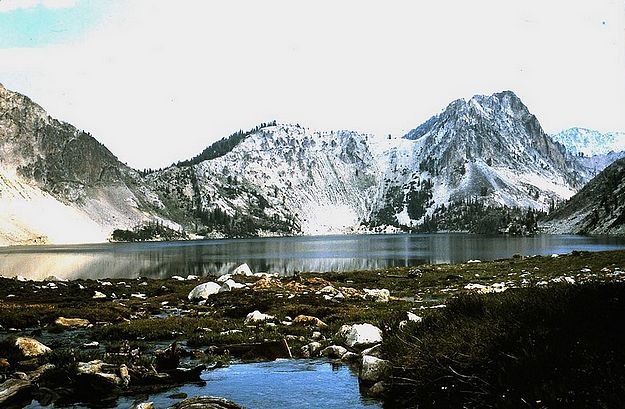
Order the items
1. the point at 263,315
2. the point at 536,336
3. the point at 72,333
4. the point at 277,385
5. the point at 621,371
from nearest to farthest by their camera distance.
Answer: the point at 621,371
the point at 536,336
the point at 277,385
the point at 72,333
the point at 263,315

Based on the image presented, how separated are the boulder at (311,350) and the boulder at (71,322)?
15.2 meters

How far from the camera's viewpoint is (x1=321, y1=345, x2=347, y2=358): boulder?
20.6 metres

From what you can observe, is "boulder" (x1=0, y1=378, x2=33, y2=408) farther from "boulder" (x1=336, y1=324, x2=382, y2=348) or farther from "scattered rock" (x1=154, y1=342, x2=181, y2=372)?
"boulder" (x1=336, y1=324, x2=382, y2=348)

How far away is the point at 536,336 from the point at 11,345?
18.9m

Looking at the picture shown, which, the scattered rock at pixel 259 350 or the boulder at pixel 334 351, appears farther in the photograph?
the scattered rock at pixel 259 350

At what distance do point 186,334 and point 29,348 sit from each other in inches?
292

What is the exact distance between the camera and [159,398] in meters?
15.1

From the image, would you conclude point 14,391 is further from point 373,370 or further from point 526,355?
point 526,355

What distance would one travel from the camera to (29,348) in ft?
67.6

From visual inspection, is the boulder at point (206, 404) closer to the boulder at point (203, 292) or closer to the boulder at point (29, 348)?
the boulder at point (29, 348)

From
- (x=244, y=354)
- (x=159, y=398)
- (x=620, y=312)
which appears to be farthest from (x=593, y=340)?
(x=244, y=354)

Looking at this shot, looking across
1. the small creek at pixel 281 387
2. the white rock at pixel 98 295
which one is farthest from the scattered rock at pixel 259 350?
the white rock at pixel 98 295

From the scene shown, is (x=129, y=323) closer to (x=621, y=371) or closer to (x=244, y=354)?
(x=244, y=354)

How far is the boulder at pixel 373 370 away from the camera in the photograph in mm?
15834
